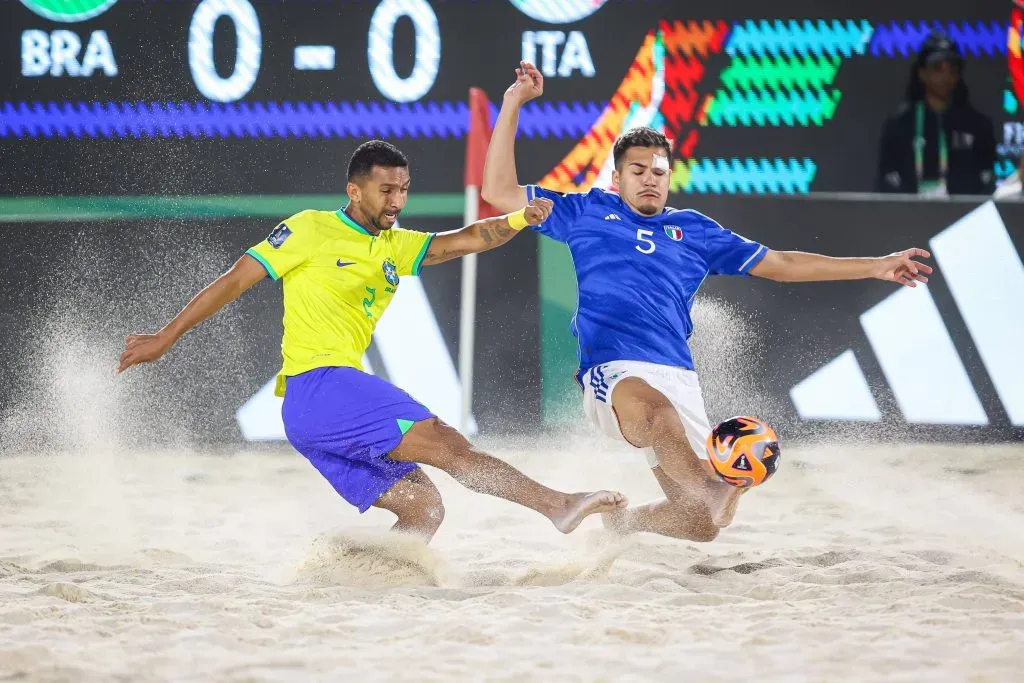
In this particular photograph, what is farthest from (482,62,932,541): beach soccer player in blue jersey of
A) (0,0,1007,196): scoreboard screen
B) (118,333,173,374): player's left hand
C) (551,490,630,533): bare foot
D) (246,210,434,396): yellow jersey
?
(0,0,1007,196): scoreboard screen

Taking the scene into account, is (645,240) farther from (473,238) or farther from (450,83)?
(450,83)

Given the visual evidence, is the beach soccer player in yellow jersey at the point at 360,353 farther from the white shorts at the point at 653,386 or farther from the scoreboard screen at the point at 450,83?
the scoreboard screen at the point at 450,83

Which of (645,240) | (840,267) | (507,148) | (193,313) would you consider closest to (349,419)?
(193,313)

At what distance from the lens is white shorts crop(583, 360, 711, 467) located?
4598 millimetres

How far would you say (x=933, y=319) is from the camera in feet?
24.4

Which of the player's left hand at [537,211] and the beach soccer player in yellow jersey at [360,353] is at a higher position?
the player's left hand at [537,211]

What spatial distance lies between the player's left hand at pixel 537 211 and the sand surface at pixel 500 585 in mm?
1241

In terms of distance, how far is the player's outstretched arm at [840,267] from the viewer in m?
4.70

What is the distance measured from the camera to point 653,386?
15.0 ft

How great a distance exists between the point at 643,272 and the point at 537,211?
468 millimetres

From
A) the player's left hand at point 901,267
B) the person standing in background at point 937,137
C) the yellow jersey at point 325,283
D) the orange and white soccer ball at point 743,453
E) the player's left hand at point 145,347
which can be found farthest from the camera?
the person standing in background at point 937,137

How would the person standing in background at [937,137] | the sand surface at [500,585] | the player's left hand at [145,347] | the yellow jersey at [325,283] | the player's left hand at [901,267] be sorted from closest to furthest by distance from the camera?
the sand surface at [500,585] < the player's left hand at [145,347] < the yellow jersey at [325,283] < the player's left hand at [901,267] < the person standing in background at [937,137]

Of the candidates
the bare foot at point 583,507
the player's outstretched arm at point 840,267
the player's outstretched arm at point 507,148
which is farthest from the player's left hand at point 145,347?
the player's outstretched arm at point 840,267

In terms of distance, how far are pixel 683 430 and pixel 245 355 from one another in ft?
12.6
